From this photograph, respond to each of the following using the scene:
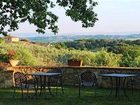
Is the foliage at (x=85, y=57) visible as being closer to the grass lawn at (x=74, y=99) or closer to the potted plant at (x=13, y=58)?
the potted plant at (x=13, y=58)

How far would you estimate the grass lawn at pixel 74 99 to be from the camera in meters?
12.3

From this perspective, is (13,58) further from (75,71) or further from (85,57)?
(85,57)

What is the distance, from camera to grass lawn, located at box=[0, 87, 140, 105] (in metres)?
12.3

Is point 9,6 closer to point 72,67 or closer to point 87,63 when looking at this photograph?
point 72,67

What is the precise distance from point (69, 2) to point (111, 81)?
3714 millimetres

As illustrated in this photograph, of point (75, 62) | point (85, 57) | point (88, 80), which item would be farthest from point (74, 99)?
point (85, 57)

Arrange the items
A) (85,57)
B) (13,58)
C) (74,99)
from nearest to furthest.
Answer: (74,99), (13,58), (85,57)

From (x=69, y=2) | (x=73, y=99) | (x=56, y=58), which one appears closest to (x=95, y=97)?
(x=73, y=99)

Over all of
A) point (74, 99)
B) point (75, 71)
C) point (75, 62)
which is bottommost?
point (74, 99)

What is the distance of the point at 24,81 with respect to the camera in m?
13.5

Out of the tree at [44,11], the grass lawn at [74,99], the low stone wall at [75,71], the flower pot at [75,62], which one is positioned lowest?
the grass lawn at [74,99]

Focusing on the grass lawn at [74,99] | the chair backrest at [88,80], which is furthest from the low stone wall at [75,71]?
the chair backrest at [88,80]

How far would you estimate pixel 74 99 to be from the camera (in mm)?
13047

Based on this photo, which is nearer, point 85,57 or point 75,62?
point 75,62
